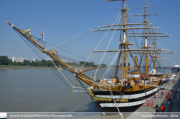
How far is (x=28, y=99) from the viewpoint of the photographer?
2492 centimetres

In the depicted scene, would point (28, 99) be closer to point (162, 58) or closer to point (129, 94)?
point (129, 94)

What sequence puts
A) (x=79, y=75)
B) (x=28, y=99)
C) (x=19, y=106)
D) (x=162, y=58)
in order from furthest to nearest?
(x=162, y=58)
(x=28, y=99)
(x=19, y=106)
(x=79, y=75)

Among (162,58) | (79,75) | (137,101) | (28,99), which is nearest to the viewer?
(79,75)

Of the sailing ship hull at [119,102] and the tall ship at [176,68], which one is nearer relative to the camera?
the sailing ship hull at [119,102]

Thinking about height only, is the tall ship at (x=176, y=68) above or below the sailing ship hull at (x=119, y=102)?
below

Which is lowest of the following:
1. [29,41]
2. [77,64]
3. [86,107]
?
[86,107]

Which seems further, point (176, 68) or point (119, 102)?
point (176, 68)

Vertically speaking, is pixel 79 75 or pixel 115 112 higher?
pixel 79 75

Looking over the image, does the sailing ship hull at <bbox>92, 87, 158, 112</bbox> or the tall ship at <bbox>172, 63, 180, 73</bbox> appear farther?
the tall ship at <bbox>172, 63, 180, 73</bbox>

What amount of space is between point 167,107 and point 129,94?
3570 millimetres

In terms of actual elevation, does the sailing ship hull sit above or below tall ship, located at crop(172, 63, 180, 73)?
above

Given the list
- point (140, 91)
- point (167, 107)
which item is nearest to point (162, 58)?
point (140, 91)

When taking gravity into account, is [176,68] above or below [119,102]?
below

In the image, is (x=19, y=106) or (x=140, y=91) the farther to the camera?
(x=19, y=106)
